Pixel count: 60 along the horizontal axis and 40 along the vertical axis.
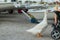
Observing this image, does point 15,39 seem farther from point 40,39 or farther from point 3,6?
point 3,6

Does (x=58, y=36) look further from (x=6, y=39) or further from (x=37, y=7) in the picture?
(x=37, y=7)

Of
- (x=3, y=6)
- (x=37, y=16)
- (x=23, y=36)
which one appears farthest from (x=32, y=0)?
(x=23, y=36)

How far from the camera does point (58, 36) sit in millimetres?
5785

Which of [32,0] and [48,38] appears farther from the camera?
[32,0]

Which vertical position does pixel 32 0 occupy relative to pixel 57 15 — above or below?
below

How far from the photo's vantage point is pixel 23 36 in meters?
6.41

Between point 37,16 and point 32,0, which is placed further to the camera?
point 32,0

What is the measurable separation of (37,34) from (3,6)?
18.5 ft

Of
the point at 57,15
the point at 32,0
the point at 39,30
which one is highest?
the point at 57,15

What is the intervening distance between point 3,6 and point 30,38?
18.8 ft

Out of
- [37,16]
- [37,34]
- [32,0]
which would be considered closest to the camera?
[37,34]

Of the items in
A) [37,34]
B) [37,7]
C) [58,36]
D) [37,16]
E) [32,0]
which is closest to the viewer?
[58,36]

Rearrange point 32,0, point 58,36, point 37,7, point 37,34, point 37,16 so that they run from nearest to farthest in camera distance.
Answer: point 58,36
point 37,34
point 37,16
point 37,7
point 32,0

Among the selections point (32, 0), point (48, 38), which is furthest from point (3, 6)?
point (48, 38)
